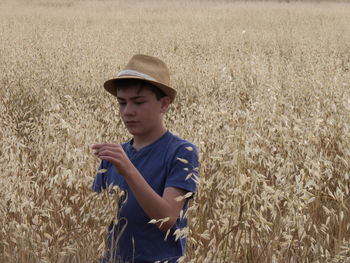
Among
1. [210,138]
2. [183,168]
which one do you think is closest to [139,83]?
[183,168]

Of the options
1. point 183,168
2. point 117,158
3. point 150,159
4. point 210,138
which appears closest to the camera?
point 117,158

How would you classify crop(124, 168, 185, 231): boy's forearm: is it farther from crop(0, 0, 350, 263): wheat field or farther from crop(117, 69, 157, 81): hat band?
crop(117, 69, 157, 81): hat band

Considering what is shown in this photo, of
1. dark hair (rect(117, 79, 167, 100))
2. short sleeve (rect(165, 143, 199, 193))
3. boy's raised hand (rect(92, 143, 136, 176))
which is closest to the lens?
boy's raised hand (rect(92, 143, 136, 176))

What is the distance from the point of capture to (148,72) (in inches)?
69.1

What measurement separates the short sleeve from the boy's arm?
3cm

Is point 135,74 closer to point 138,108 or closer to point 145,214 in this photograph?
point 138,108

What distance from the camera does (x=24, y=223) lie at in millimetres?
1812

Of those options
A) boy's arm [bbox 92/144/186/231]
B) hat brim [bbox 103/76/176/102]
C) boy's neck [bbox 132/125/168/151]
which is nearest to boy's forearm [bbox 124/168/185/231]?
boy's arm [bbox 92/144/186/231]

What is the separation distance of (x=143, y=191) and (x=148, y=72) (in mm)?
502

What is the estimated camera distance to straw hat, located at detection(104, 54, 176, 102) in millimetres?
1727

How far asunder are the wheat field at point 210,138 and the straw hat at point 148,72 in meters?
0.24

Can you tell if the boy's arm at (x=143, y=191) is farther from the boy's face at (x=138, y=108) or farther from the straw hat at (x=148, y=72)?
the straw hat at (x=148, y=72)

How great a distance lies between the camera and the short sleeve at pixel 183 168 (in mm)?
1646

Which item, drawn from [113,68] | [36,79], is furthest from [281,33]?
[36,79]
